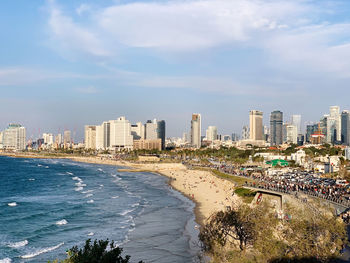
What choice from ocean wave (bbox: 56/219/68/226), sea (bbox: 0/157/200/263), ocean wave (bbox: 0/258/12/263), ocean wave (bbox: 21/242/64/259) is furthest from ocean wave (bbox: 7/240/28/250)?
ocean wave (bbox: 56/219/68/226)

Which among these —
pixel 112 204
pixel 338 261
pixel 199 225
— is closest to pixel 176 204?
pixel 112 204

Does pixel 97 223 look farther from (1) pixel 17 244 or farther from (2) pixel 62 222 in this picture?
(1) pixel 17 244

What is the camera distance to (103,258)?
1675 cm

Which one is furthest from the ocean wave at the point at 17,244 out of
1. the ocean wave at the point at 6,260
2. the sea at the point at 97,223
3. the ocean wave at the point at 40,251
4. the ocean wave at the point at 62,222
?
the ocean wave at the point at 62,222

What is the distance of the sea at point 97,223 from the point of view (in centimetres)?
3459

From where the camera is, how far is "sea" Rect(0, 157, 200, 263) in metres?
34.6

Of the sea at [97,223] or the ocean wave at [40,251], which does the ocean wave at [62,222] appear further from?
the ocean wave at [40,251]

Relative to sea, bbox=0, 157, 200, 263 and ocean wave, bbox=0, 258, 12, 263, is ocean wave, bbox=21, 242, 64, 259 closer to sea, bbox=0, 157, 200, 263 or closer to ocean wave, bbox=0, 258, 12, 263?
sea, bbox=0, 157, 200, 263

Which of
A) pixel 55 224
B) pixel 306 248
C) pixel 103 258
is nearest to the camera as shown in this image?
pixel 103 258

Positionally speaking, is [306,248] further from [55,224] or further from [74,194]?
[74,194]

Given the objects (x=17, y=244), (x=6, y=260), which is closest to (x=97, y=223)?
(x=17, y=244)

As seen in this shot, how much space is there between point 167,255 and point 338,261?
51.5ft

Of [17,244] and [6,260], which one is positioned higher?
[6,260]

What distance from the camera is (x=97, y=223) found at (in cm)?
4581
